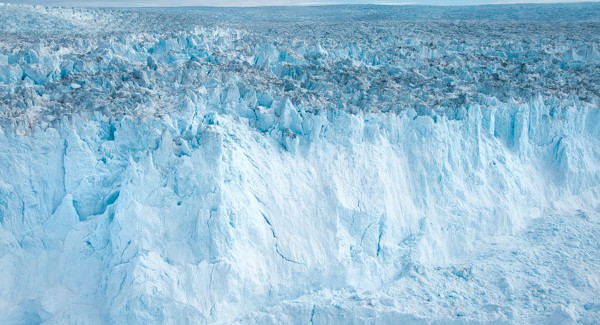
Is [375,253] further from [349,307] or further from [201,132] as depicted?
[201,132]

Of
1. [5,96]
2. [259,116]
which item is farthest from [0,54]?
[259,116]

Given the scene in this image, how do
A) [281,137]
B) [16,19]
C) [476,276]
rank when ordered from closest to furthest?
[476,276] → [281,137] → [16,19]

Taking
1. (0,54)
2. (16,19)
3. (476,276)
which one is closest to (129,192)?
(476,276)

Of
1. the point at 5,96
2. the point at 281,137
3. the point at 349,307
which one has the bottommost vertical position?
the point at 349,307

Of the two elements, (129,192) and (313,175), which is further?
(313,175)

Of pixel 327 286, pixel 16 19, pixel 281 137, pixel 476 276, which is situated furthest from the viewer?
pixel 16 19

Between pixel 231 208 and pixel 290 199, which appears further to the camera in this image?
pixel 290 199

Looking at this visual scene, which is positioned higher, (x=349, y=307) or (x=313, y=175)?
(x=313, y=175)
